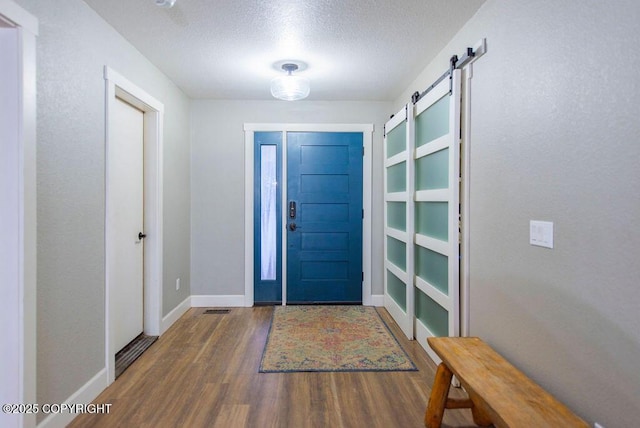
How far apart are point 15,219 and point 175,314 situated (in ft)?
7.72

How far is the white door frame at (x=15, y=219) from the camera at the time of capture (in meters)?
1.66

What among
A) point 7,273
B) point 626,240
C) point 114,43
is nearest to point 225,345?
point 7,273

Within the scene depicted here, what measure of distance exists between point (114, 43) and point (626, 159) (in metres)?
2.98

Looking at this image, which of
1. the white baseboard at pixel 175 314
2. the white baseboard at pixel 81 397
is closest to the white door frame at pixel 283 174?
the white baseboard at pixel 175 314

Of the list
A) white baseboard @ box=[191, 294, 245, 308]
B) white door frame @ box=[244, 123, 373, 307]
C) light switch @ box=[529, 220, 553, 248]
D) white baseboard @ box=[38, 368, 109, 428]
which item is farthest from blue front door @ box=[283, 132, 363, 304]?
light switch @ box=[529, 220, 553, 248]

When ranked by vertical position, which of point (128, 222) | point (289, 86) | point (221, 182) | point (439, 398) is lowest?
point (439, 398)

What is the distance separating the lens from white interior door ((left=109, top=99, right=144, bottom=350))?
2.89m

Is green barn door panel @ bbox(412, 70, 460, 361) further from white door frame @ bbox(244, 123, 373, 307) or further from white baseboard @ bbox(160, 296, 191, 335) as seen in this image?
white baseboard @ bbox(160, 296, 191, 335)

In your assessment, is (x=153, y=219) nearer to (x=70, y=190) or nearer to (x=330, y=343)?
(x=70, y=190)

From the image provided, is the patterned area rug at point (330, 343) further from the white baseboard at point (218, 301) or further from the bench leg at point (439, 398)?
the bench leg at point (439, 398)

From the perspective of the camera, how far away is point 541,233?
1680 mm

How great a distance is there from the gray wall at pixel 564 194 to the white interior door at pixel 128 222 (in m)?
2.65

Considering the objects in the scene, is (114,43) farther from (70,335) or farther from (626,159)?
(626,159)

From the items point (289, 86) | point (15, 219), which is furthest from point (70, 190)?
point (289, 86)
